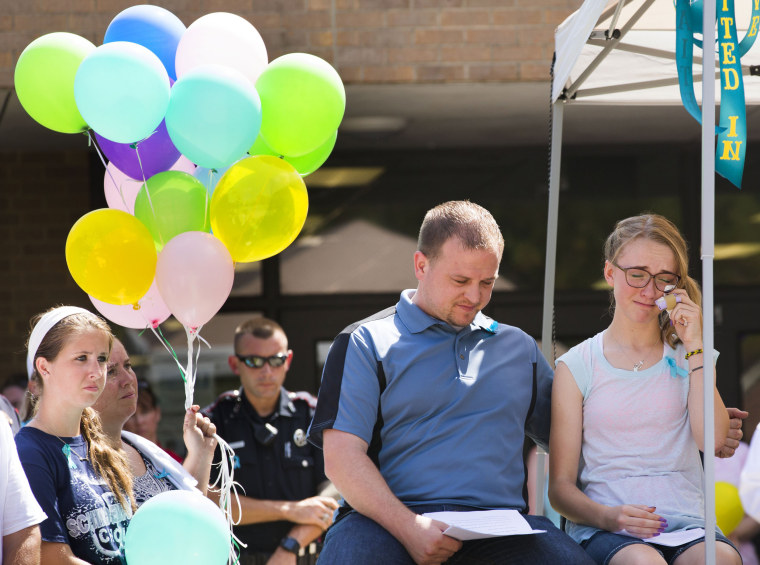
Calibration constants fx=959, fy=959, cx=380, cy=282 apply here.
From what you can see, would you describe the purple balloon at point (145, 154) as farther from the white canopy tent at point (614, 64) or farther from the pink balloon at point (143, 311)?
the white canopy tent at point (614, 64)

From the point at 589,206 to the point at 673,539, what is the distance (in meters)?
4.90

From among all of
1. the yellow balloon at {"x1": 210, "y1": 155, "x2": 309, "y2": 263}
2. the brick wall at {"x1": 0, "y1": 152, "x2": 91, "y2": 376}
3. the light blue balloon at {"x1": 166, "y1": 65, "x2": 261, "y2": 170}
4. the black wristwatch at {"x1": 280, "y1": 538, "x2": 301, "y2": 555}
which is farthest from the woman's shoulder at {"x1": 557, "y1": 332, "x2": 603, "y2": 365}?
the brick wall at {"x1": 0, "y1": 152, "x2": 91, "y2": 376}

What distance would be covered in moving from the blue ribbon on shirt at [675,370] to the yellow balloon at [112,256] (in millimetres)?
1867

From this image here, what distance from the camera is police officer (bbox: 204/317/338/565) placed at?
480cm

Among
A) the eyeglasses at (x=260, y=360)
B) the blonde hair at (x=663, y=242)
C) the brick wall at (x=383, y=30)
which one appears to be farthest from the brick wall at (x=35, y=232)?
the blonde hair at (x=663, y=242)

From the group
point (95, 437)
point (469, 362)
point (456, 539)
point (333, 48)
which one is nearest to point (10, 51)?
point (333, 48)

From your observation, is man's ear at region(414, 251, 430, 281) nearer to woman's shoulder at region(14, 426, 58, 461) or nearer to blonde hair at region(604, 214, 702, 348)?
blonde hair at region(604, 214, 702, 348)

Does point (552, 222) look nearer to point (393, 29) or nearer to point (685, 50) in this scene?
point (685, 50)

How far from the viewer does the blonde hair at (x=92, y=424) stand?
316cm

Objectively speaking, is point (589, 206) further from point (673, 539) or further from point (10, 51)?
point (673, 539)

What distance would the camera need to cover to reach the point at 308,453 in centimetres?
505

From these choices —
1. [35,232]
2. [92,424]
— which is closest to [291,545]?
[92,424]

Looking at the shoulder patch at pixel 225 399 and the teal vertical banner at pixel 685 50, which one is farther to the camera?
the shoulder patch at pixel 225 399

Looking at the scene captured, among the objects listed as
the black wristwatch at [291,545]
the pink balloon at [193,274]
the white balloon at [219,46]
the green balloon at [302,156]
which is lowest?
the black wristwatch at [291,545]
